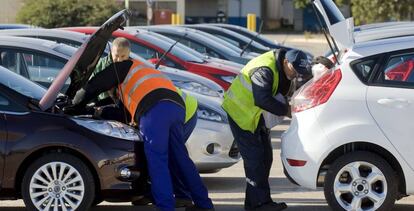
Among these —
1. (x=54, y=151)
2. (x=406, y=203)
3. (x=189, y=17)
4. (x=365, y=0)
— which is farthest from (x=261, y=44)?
(x=189, y=17)

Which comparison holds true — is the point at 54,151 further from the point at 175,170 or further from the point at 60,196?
the point at 175,170

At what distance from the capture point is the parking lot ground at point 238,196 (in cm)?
784

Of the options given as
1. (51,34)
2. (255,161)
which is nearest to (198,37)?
(51,34)

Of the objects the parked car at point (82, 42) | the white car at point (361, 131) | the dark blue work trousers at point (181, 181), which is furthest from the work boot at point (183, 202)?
the parked car at point (82, 42)

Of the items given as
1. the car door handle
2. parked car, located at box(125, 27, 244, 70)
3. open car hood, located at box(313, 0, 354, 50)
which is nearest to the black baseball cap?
open car hood, located at box(313, 0, 354, 50)

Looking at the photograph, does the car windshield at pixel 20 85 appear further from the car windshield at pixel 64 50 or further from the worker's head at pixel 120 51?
the car windshield at pixel 64 50

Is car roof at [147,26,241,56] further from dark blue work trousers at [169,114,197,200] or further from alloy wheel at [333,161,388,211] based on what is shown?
alloy wheel at [333,161,388,211]

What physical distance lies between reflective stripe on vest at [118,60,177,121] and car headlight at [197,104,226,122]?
173cm

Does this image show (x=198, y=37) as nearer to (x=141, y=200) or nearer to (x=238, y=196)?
(x=238, y=196)

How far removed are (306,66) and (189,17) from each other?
55198mm

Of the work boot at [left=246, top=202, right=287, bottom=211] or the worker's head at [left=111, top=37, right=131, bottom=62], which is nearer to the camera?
the worker's head at [left=111, top=37, right=131, bottom=62]

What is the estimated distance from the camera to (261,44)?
808 inches

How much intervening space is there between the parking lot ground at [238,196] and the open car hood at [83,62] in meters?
1.24

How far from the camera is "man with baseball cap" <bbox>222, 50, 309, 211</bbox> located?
723cm
